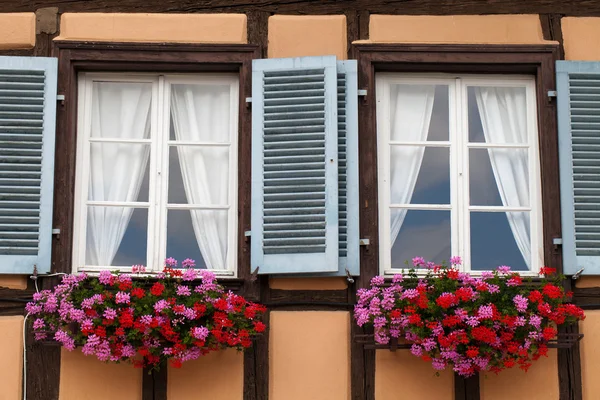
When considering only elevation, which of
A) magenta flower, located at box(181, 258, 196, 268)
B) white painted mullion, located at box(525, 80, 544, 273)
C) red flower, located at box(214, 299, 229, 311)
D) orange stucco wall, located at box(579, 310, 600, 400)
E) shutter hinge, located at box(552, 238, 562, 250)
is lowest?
orange stucco wall, located at box(579, 310, 600, 400)

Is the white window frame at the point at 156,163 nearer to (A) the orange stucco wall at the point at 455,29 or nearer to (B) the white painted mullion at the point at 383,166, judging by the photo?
(B) the white painted mullion at the point at 383,166

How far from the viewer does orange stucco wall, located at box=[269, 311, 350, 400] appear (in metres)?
7.13

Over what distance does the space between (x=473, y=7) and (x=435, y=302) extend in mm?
1987

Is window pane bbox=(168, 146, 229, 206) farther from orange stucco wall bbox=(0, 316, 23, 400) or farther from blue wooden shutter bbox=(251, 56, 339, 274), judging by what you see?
orange stucco wall bbox=(0, 316, 23, 400)

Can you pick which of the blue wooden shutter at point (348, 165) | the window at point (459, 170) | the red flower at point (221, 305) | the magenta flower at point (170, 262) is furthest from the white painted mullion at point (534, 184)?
the magenta flower at point (170, 262)

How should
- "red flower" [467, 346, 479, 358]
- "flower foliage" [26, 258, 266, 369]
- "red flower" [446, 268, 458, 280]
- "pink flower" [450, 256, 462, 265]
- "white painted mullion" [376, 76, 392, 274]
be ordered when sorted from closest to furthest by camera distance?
"red flower" [467, 346, 479, 358] < "flower foliage" [26, 258, 266, 369] < "red flower" [446, 268, 458, 280] < "pink flower" [450, 256, 462, 265] < "white painted mullion" [376, 76, 392, 274]

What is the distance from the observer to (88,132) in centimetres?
761

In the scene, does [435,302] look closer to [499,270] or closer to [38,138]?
[499,270]

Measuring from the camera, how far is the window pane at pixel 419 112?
300 inches

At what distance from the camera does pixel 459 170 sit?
7.55 meters

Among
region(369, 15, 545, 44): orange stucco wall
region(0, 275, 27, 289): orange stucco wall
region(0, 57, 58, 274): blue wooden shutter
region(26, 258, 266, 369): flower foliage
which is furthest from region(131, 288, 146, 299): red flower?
region(369, 15, 545, 44): orange stucco wall

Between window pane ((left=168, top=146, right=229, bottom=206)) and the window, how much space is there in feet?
3.30

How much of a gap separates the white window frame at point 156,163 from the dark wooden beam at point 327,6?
428mm

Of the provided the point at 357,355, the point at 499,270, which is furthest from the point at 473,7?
the point at 357,355
